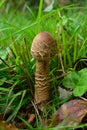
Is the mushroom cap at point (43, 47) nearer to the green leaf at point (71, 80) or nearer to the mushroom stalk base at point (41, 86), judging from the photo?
the mushroom stalk base at point (41, 86)

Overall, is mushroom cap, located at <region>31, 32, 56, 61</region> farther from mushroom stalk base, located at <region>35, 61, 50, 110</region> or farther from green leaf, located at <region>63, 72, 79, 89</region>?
green leaf, located at <region>63, 72, 79, 89</region>

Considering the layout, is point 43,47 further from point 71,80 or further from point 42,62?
point 71,80

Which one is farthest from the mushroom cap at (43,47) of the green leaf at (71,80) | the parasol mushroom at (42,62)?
the green leaf at (71,80)

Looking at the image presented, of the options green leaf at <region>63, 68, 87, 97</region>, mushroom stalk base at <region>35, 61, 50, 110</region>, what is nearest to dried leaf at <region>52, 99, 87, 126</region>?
green leaf at <region>63, 68, 87, 97</region>

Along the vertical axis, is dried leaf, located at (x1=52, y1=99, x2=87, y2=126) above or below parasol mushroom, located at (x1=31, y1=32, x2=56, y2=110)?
below

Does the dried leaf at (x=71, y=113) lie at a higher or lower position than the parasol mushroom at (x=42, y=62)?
lower

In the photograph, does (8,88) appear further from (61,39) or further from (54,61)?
(61,39)

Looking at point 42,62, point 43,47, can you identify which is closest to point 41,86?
point 42,62
